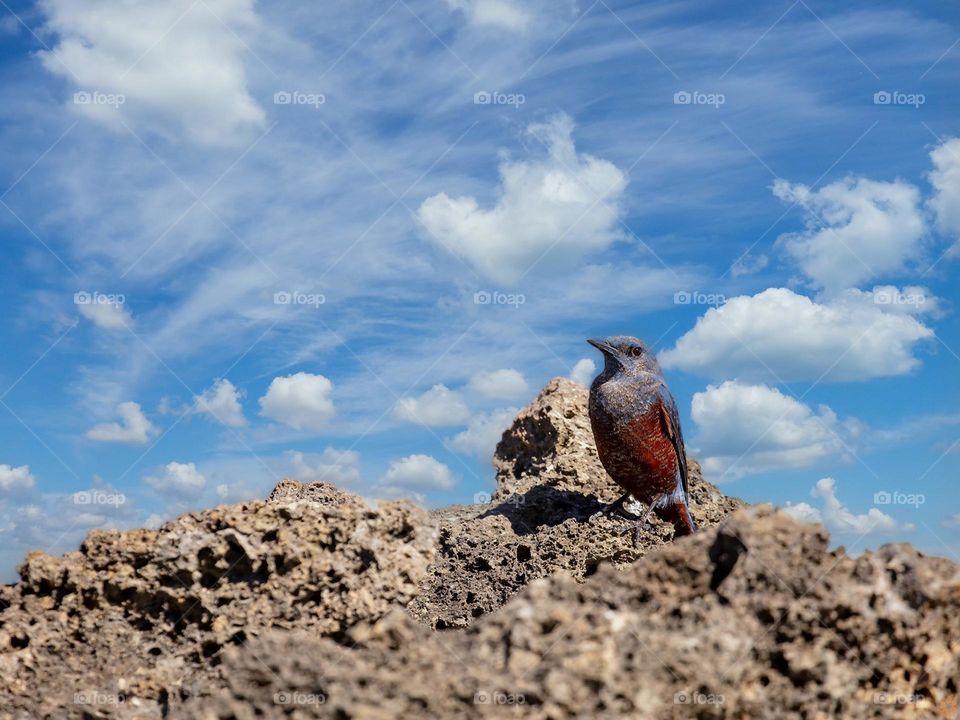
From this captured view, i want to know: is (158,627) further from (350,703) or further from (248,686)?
(350,703)

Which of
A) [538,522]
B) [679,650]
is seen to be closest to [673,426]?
[538,522]

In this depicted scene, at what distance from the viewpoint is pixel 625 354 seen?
10.1 m

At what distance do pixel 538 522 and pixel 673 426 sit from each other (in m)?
2.00

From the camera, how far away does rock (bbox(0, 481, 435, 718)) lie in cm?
557

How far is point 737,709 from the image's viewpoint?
389 cm

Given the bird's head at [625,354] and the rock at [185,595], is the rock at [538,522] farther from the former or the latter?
the rock at [185,595]

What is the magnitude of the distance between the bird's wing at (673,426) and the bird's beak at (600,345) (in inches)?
31.8

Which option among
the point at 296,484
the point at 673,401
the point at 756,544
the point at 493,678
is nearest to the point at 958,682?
the point at 756,544

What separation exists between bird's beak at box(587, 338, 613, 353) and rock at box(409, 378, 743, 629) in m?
1.05

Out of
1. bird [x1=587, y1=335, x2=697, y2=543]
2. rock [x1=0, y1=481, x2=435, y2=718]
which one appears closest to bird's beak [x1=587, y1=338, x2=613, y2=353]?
bird [x1=587, y1=335, x2=697, y2=543]

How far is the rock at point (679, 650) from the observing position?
3.60 meters

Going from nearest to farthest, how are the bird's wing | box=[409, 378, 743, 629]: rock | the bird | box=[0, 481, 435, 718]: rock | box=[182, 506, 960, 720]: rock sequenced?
box=[182, 506, 960, 720]: rock, box=[0, 481, 435, 718]: rock, box=[409, 378, 743, 629]: rock, the bird, the bird's wing

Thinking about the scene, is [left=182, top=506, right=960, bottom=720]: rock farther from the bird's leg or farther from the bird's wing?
the bird's wing

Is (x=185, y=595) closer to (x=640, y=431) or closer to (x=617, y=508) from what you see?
(x=617, y=508)
